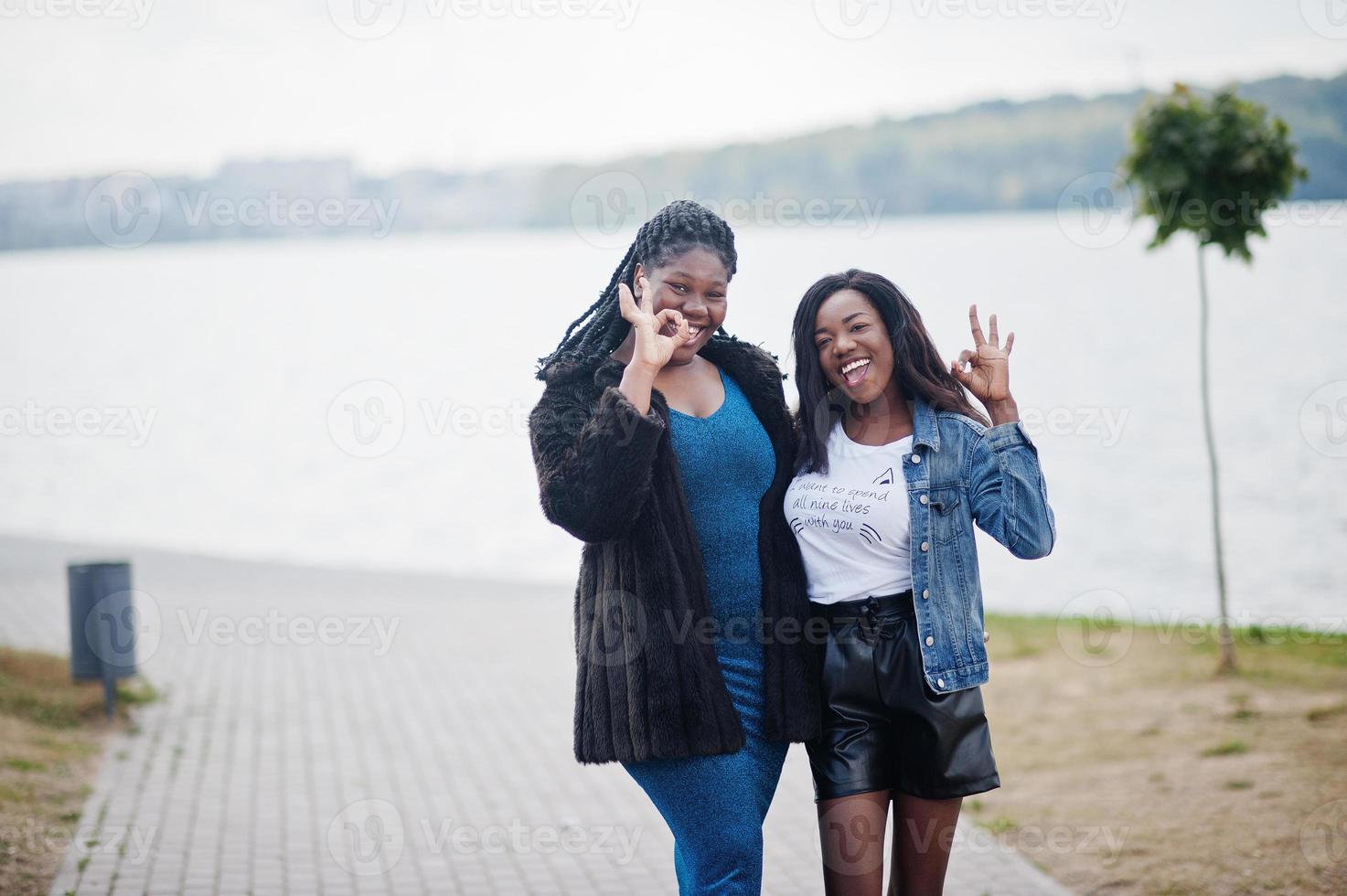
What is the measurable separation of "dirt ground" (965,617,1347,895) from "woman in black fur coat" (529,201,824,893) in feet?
9.29

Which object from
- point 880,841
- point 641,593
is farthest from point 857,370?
point 880,841

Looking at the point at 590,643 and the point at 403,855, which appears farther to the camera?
→ the point at 403,855

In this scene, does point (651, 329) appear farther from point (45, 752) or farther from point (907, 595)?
point (45, 752)

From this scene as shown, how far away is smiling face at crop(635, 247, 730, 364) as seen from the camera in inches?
118

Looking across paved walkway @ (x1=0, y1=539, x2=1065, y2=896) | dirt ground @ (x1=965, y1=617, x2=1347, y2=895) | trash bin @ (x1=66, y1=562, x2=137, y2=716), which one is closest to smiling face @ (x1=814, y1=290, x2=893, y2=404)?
paved walkway @ (x1=0, y1=539, x2=1065, y2=896)

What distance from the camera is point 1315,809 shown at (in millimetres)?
5551

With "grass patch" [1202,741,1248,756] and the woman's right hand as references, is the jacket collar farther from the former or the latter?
"grass patch" [1202,741,1248,756]

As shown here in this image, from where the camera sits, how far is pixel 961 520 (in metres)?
3.16

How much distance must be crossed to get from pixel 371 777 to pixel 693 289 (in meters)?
4.61

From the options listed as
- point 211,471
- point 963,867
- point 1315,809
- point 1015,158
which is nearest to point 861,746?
point 963,867


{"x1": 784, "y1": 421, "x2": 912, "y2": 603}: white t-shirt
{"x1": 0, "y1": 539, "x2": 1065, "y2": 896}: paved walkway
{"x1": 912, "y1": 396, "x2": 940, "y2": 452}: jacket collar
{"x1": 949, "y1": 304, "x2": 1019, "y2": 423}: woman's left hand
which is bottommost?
{"x1": 0, "y1": 539, "x2": 1065, "y2": 896}: paved walkway

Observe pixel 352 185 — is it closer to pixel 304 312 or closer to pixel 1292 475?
pixel 304 312

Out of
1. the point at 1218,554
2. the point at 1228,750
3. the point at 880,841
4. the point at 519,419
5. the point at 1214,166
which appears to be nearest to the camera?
the point at 880,841

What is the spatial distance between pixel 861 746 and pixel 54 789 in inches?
191
